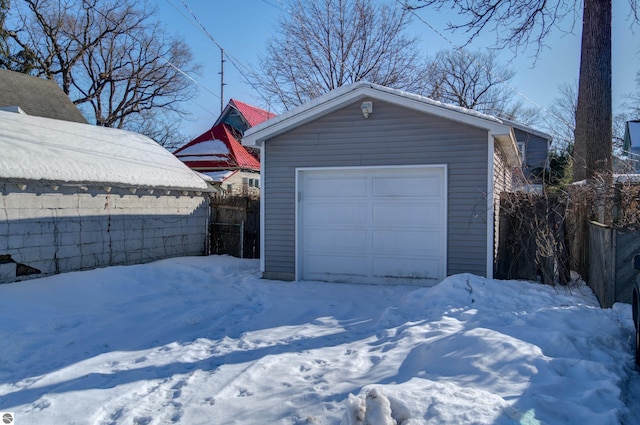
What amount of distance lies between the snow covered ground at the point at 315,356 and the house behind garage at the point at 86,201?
3.93ft

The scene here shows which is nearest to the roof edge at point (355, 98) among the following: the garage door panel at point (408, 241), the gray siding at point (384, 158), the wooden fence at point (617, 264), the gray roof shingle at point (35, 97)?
the gray siding at point (384, 158)

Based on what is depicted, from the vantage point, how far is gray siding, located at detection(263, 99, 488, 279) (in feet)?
26.6

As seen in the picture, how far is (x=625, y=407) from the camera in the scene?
3.20 metres

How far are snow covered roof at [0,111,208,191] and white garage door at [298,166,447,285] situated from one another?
4281mm

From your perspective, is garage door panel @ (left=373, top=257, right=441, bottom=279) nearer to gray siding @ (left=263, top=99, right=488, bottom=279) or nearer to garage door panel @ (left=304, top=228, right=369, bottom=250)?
gray siding @ (left=263, top=99, right=488, bottom=279)

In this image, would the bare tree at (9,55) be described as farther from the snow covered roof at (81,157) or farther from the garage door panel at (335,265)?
the garage door panel at (335,265)

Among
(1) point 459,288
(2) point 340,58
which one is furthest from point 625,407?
(2) point 340,58

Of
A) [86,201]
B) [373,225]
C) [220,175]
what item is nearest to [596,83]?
[373,225]

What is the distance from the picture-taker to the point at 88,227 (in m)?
9.31

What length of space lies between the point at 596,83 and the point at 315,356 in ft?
35.2

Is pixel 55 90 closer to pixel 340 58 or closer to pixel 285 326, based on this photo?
pixel 340 58

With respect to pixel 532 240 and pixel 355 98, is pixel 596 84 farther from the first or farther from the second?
pixel 355 98

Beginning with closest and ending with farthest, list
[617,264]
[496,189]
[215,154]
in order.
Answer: [617,264] < [496,189] < [215,154]

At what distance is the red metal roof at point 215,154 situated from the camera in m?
21.7
